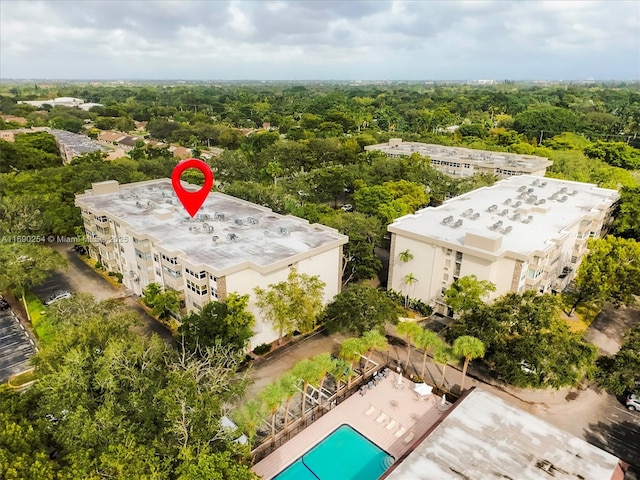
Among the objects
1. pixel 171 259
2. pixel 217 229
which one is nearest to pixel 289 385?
pixel 171 259

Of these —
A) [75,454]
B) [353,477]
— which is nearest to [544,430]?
[353,477]

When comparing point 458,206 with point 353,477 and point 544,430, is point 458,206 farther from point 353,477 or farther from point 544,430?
point 353,477

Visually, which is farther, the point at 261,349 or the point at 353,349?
the point at 261,349

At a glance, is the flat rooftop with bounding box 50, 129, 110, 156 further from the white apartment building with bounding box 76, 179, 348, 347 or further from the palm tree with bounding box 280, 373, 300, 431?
the palm tree with bounding box 280, 373, 300, 431

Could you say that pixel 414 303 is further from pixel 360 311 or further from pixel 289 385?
pixel 289 385

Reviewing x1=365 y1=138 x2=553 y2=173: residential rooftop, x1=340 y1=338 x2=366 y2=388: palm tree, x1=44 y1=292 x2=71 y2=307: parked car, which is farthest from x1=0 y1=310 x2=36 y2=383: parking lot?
x1=365 y1=138 x2=553 y2=173: residential rooftop

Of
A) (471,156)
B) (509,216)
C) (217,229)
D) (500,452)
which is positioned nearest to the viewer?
(500,452)
